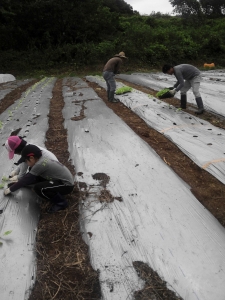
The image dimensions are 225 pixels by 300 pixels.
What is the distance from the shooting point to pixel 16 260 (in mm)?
2496

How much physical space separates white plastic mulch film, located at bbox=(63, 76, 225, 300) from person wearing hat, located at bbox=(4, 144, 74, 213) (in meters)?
0.34

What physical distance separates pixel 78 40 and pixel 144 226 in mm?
24240

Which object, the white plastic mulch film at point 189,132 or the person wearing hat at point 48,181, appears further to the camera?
the white plastic mulch film at point 189,132

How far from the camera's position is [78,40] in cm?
2391

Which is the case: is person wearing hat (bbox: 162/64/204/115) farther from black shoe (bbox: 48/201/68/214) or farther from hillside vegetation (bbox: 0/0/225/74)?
hillside vegetation (bbox: 0/0/225/74)

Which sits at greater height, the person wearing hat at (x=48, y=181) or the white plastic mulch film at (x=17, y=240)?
the person wearing hat at (x=48, y=181)

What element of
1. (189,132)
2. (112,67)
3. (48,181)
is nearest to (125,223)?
(48,181)

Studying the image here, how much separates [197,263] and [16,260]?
5.84ft

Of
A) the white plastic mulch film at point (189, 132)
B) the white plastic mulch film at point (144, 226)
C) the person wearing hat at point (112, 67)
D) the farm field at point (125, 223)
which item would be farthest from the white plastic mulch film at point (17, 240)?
the person wearing hat at point (112, 67)

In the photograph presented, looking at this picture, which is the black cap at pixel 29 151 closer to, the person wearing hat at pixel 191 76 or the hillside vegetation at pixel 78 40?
the person wearing hat at pixel 191 76

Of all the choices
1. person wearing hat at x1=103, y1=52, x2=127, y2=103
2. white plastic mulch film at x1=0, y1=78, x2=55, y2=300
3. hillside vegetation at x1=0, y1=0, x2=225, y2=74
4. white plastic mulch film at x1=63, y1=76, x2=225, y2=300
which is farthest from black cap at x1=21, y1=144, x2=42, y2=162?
hillside vegetation at x1=0, y1=0, x2=225, y2=74

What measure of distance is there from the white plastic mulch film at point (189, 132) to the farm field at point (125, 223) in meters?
0.02

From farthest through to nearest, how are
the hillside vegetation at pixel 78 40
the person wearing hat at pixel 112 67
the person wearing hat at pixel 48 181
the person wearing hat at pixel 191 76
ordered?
1. the hillside vegetation at pixel 78 40
2. the person wearing hat at pixel 112 67
3. the person wearing hat at pixel 191 76
4. the person wearing hat at pixel 48 181

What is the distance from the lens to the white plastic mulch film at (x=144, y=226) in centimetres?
224
